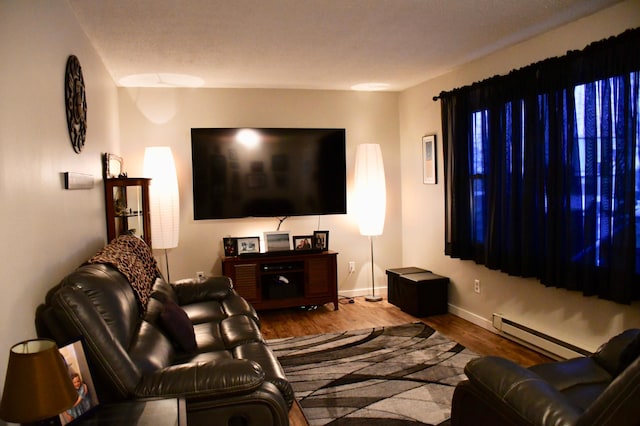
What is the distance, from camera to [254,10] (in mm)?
2900

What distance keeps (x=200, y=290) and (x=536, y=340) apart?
2630 mm

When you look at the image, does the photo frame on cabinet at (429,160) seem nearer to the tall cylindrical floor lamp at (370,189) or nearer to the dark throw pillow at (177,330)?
the tall cylindrical floor lamp at (370,189)

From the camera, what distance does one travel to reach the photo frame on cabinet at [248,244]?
16.4ft

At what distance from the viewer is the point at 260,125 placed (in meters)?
5.21

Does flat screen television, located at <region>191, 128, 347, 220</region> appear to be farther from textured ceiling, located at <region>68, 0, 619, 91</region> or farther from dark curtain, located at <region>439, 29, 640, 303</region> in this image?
dark curtain, located at <region>439, 29, 640, 303</region>

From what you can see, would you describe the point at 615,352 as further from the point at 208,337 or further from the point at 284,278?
the point at 284,278

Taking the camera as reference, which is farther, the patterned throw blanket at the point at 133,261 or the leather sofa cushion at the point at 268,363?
the patterned throw blanket at the point at 133,261

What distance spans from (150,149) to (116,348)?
3.20 m

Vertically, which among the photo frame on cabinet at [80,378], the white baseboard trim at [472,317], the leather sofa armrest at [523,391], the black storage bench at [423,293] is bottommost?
the white baseboard trim at [472,317]

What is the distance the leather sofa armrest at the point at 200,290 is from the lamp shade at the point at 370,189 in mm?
1974

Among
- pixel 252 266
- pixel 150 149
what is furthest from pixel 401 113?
pixel 150 149

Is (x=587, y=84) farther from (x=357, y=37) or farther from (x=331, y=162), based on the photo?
(x=331, y=162)

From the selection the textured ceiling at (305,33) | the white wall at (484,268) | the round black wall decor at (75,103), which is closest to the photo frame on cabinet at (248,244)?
the textured ceiling at (305,33)

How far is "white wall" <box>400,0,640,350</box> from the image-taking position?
309 cm
